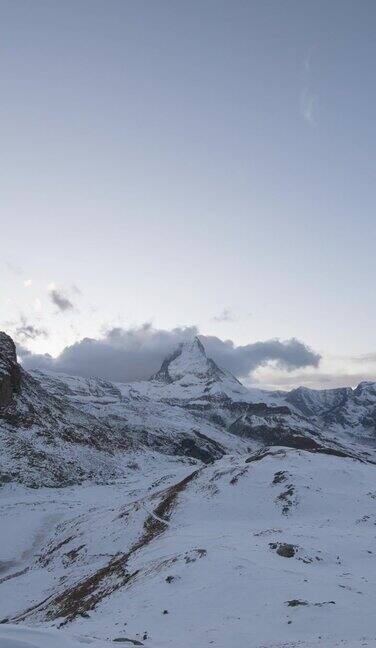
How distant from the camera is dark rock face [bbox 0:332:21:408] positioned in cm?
9338

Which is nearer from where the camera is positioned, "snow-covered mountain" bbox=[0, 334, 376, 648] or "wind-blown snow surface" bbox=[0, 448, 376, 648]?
"snow-covered mountain" bbox=[0, 334, 376, 648]

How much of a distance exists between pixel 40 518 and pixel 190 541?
29.6m

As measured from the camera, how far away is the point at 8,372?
9812 centimetres

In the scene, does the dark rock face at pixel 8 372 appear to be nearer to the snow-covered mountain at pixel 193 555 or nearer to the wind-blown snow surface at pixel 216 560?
the snow-covered mountain at pixel 193 555

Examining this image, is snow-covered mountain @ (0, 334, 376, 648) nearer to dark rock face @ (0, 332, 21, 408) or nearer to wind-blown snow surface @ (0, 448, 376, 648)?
wind-blown snow surface @ (0, 448, 376, 648)

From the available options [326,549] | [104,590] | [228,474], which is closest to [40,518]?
[228,474]

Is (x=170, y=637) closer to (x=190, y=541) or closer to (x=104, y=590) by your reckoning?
(x=104, y=590)

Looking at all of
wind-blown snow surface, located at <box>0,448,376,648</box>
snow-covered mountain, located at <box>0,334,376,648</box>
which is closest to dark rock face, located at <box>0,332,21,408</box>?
snow-covered mountain, located at <box>0,334,376,648</box>

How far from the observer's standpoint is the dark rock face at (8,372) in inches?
3676

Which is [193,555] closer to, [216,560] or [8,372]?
[216,560]

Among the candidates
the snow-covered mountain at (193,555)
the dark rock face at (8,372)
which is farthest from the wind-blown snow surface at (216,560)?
the dark rock face at (8,372)

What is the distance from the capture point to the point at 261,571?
21656mm

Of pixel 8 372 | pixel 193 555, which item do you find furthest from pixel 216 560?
pixel 8 372

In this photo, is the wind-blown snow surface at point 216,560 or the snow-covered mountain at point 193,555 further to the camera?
the wind-blown snow surface at point 216,560
